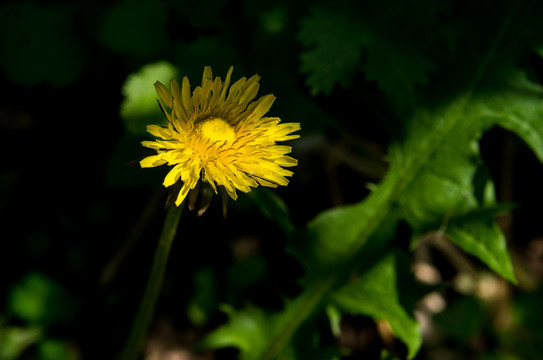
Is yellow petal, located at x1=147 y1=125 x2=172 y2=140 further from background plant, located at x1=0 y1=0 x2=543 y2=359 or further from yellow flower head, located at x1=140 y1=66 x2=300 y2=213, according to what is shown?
background plant, located at x1=0 y1=0 x2=543 y2=359

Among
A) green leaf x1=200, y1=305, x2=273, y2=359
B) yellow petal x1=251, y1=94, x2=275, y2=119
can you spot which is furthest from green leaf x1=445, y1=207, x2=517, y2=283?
yellow petal x1=251, y1=94, x2=275, y2=119

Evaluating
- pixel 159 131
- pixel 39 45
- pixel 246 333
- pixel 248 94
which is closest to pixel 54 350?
pixel 246 333

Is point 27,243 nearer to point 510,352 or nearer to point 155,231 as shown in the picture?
point 155,231

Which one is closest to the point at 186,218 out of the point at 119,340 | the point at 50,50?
the point at 119,340

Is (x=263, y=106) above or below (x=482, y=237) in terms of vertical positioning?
above

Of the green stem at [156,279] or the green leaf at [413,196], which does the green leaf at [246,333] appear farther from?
the green stem at [156,279]

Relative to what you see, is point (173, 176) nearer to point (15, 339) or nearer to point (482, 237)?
point (482, 237)
